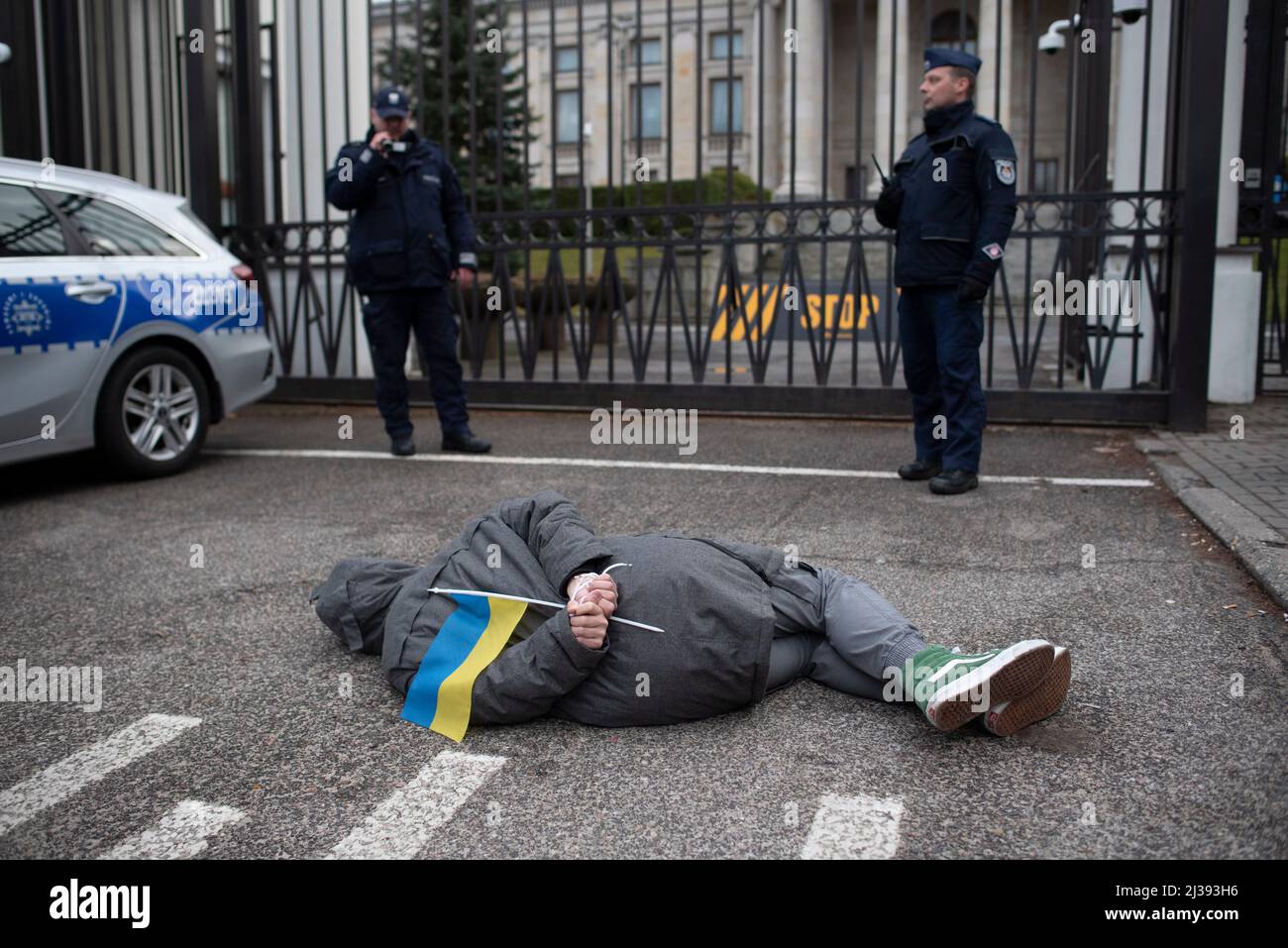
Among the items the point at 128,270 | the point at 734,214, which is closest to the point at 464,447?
the point at 128,270

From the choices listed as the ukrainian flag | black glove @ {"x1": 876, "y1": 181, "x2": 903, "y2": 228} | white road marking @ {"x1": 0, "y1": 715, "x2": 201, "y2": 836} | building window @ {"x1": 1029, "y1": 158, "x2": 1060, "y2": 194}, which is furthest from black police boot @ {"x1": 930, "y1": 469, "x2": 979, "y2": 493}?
white road marking @ {"x1": 0, "y1": 715, "x2": 201, "y2": 836}

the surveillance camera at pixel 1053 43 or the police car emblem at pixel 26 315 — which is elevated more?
the surveillance camera at pixel 1053 43

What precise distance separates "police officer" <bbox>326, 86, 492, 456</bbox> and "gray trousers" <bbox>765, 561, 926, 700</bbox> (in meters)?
4.50

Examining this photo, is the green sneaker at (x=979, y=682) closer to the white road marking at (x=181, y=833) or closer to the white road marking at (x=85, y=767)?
the white road marking at (x=181, y=833)

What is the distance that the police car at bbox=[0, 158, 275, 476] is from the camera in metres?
6.02

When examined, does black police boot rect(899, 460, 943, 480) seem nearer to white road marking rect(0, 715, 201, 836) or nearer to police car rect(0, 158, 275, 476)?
police car rect(0, 158, 275, 476)

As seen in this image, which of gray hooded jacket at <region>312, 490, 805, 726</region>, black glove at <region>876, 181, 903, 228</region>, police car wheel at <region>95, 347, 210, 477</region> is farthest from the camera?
police car wheel at <region>95, 347, 210, 477</region>

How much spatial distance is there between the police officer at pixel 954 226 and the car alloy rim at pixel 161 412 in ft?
13.7

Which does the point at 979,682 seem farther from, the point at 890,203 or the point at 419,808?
the point at 890,203

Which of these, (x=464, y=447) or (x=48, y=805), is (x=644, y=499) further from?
(x=48, y=805)

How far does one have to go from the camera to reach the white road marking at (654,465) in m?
6.43

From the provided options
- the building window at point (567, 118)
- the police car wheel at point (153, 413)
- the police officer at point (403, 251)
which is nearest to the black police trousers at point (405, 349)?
the police officer at point (403, 251)

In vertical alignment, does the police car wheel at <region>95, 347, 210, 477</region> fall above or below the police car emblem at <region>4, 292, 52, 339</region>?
below
